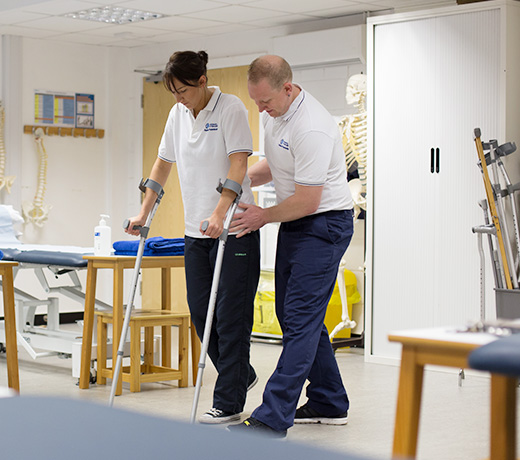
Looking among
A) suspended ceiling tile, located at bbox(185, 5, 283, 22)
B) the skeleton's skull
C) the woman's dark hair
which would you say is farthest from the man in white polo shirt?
suspended ceiling tile, located at bbox(185, 5, 283, 22)

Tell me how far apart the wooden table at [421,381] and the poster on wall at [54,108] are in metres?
6.32

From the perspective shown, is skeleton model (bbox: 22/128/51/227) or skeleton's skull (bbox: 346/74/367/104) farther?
skeleton model (bbox: 22/128/51/227)

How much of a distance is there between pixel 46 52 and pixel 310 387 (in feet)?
15.6

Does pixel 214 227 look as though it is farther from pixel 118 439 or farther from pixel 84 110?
pixel 84 110

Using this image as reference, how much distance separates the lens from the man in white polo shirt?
132 inches

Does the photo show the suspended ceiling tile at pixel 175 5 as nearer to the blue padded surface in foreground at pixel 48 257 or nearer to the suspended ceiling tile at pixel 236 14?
the suspended ceiling tile at pixel 236 14

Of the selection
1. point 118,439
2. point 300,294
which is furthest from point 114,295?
point 118,439

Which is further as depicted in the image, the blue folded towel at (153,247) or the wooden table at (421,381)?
the blue folded towel at (153,247)

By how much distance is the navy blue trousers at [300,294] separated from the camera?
3355 millimetres

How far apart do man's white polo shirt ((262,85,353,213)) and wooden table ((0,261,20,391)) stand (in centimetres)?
119

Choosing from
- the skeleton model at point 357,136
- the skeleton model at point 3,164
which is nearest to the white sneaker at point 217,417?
the skeleton model at point 357,136

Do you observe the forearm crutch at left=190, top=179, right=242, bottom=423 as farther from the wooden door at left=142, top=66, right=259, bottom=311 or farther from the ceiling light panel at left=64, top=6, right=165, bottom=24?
the wooden door at left=142, top=66, right=259, bottom=311

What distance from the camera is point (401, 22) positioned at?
5.41 meters

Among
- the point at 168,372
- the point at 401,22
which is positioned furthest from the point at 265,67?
the point at 401,22
